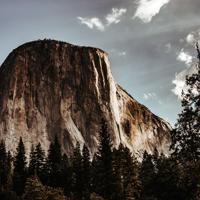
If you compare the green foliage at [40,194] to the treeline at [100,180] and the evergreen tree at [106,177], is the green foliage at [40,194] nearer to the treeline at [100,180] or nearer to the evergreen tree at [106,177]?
the treeline at [100,180]

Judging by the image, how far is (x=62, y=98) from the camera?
502ft

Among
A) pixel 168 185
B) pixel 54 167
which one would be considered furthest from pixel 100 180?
pixel 54 167

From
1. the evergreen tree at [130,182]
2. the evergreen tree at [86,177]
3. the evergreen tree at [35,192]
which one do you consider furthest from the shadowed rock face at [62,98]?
the evergreen tree at [35,192]

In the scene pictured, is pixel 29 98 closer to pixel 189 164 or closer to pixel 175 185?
pixel 175 185

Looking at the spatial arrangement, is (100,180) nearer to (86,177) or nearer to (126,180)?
(126,180)

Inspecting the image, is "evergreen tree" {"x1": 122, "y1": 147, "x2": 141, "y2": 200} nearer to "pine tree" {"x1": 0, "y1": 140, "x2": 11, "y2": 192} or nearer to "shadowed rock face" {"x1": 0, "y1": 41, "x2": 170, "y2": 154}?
"pine tree" {"x1": 0, "y1": 140, "x2": 11, "y2": 192}

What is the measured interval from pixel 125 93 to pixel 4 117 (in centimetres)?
5488

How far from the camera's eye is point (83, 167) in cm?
7931

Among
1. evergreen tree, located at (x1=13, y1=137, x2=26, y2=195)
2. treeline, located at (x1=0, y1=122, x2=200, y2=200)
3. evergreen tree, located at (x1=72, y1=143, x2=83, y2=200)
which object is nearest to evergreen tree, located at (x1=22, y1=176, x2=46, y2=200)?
treeline, located at (x1=0, y1=122, x2=200, y2=200)

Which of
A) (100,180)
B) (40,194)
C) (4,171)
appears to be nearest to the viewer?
(40,194)

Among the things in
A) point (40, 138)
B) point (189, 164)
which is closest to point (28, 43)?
point (40, 138)

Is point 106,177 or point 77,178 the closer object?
point 106,177

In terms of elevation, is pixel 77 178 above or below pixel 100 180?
above

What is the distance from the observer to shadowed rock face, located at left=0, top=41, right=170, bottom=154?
469 feet
